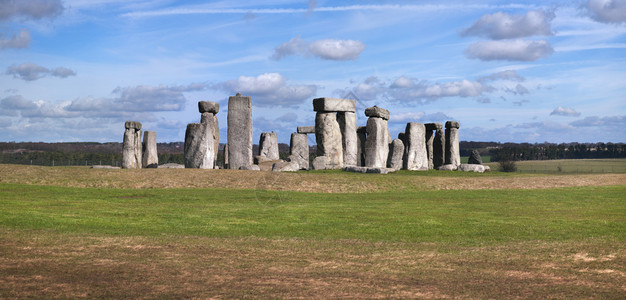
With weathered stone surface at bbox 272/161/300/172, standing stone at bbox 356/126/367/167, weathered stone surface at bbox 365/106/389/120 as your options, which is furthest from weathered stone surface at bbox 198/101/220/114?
standing stone at bbox 356/126/367/167

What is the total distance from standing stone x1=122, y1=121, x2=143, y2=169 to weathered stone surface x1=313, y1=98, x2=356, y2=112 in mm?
10396

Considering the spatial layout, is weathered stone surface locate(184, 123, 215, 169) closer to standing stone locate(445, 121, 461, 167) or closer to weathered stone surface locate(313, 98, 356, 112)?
weathered stone surface locate(313, 98, 356, 112)

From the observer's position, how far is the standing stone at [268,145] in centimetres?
3975

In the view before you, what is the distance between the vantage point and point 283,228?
14781mm

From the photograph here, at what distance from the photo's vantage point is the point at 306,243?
12.5 m

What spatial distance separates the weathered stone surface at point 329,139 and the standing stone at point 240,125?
432 centimetres

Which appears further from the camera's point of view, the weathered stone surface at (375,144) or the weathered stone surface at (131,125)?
the weathered stone surface at (131,125)

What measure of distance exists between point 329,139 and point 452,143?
11.1 meters

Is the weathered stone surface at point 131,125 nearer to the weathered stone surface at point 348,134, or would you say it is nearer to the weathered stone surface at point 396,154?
the weathered stone surface at point 348,134

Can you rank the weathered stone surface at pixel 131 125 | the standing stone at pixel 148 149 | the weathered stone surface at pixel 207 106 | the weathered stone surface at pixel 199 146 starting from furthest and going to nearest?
the standing stone at pixel 148 149, the weathered stone surface at pixel 131 125, the weathered stone surface at pixel 207 106, the weathered stone surface at pixel 199 146

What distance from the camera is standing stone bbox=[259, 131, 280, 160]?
39750 mm

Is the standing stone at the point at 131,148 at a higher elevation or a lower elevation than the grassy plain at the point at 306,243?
higher

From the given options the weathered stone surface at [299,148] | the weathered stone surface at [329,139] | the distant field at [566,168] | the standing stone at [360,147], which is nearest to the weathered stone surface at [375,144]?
the weathered stone surface at [329,139]

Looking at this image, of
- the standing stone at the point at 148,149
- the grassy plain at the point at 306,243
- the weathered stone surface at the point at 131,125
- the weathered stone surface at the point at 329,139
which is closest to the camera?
the grassy plain at the point at 306,243
